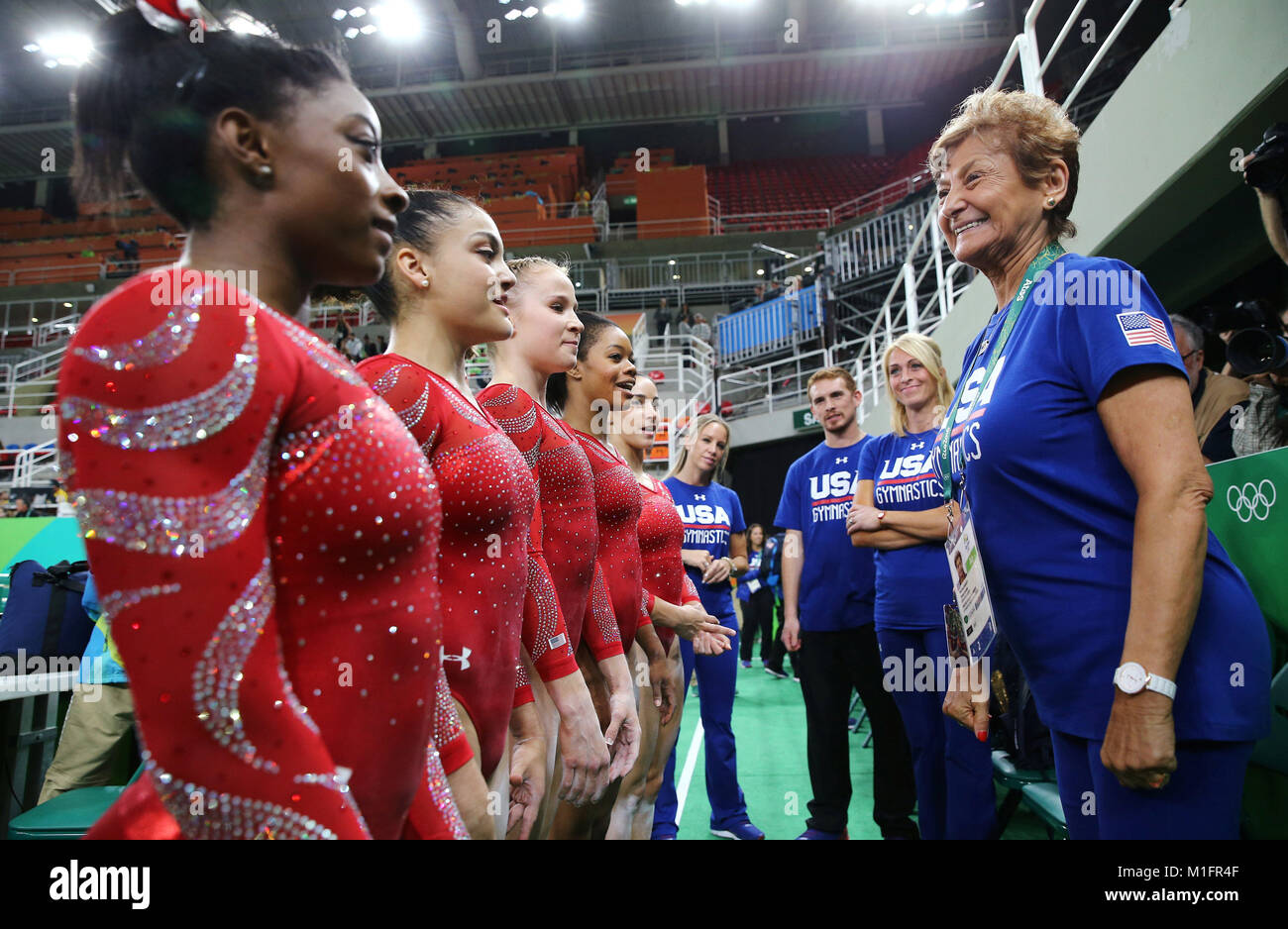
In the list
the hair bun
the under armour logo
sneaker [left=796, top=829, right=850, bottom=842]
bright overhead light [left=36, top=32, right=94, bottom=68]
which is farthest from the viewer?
bright overhead light [left=36, top=32, right=94, bottom=68]

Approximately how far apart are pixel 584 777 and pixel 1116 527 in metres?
0.97

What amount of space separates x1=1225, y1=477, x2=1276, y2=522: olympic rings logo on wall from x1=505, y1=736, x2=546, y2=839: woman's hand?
1450 mm

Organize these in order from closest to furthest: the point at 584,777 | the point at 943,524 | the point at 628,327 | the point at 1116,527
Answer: the point at 1116,527 → the point at 584,777 → the point at 943,524 → the point at 628,327

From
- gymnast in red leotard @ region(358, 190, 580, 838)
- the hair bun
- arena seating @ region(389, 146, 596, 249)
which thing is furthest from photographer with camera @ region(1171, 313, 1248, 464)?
arena seating @ region(389, 146, 596, 249)

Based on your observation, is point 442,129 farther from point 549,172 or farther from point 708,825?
point 708,825

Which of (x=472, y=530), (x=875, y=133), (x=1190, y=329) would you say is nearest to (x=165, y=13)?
(x=472, y=530)

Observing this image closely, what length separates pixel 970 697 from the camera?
1411mm

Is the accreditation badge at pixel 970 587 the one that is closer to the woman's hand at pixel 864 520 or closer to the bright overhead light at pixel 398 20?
the woman's hand at pixel 864 520

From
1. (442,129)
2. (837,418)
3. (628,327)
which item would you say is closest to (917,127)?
(628,327)

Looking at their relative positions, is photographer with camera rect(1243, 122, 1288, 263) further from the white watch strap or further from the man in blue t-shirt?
the white watch strap

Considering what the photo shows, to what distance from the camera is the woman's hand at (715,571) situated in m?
3.39

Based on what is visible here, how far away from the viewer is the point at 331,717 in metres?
0.59

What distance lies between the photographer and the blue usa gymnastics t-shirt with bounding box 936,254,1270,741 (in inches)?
36.7

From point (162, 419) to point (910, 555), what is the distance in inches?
89.2
